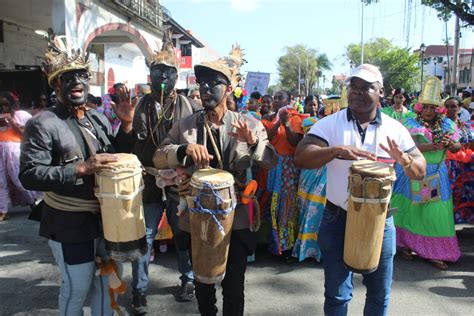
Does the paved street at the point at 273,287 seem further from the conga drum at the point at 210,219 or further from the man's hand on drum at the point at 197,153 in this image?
the man's hand on drum at the point at 197,153

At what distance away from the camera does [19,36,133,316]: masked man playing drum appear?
7.60 ft

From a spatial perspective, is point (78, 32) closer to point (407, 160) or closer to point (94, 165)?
point (94, 165)

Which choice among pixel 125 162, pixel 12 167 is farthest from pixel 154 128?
pixel 12 167

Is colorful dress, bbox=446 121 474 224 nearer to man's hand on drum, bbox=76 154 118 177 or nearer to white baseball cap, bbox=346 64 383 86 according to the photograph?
white baseball cap, bbox=346 64 383 86

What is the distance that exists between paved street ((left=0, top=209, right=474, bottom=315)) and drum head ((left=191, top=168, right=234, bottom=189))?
1754 millimetres

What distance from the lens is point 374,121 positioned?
257 centimetres

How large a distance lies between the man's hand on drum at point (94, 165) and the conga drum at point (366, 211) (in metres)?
1.39

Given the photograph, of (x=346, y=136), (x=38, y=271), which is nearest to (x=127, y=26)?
(x=38, y=271)

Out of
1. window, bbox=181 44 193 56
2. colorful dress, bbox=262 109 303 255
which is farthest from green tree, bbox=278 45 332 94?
colorful dress, bbox=262 109 303 255

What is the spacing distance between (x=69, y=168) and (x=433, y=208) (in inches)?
159

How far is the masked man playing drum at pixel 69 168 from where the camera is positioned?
2316mm

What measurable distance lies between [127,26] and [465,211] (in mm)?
12356

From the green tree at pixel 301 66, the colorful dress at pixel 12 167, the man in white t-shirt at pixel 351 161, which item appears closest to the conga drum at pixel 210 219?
the man in white t-shirt at pixel 351 161

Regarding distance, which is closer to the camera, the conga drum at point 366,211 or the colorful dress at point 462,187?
the conga drum at point 366,211
